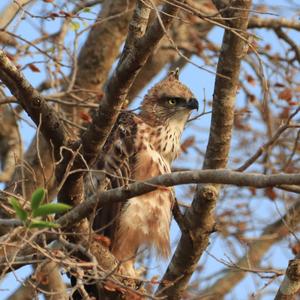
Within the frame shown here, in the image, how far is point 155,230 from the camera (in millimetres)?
5770

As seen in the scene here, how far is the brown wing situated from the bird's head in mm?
340

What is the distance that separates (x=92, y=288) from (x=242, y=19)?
198cm

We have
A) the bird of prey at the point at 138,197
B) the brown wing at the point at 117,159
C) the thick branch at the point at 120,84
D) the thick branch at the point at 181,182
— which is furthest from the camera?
the bird of prey at the point at 138,197

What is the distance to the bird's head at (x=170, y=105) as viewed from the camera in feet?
20.7

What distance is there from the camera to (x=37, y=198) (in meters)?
3.32

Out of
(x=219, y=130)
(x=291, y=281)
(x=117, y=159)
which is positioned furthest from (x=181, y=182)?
(x=117, y=159)

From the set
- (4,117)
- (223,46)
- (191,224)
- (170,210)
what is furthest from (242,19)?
(4,117)

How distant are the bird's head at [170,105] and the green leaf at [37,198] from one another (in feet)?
9.84

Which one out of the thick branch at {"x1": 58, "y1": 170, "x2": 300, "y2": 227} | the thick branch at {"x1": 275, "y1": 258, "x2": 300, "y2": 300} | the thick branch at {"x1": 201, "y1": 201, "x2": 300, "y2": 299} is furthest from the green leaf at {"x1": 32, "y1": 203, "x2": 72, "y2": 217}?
the thick branch at {"x1": 201, "y1": 201, "x2": 300, "y2": 299}

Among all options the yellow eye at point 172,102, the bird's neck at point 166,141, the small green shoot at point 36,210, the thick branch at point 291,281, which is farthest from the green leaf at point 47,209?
the yellow eye at point 172,102

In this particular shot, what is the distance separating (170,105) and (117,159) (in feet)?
3.50

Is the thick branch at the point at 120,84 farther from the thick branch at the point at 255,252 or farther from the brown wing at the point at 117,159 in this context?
the thick branch at the point at 255,252

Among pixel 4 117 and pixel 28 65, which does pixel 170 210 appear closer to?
pixel 28 65

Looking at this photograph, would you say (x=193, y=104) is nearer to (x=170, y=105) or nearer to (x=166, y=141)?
(x=170, y=105)
